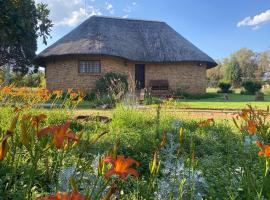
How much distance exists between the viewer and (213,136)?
5.96 meters

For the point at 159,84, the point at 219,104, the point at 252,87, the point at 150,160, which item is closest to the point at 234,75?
the point at 252,87

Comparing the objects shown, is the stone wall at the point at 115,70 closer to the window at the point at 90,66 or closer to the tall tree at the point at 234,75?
the window at the point at 90,66

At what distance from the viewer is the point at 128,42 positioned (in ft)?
81.1

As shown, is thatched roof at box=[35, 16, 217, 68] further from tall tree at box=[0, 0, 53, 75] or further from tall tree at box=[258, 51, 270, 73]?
tall tree at box=[258, 51, 270, 73]

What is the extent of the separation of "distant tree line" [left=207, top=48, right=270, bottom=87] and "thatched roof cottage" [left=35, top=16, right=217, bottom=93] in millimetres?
23941

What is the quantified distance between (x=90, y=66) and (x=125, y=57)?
2.26m

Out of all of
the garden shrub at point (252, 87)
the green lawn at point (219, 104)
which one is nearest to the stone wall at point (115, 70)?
the green lawn at point (219, 104)

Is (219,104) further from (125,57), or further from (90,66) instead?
(90,66)

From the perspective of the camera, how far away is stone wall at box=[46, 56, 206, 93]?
2223cm

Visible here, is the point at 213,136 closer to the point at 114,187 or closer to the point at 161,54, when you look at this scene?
the point at 114,187

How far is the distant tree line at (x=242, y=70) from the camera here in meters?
49.9

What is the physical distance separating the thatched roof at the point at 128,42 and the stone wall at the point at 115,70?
694mm

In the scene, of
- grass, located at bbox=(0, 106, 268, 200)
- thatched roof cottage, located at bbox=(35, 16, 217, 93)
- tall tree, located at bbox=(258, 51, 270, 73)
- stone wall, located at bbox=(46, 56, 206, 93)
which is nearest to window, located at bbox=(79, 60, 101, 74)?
thatched roof cottage, located at bbox=(35, 16, 217, 93)

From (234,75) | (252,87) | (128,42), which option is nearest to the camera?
(128,42)
